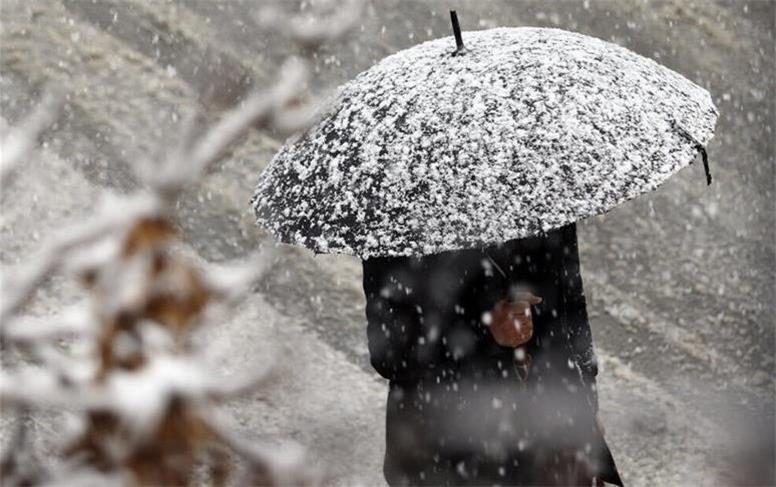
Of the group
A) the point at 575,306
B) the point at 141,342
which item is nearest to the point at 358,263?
the point at 575,306

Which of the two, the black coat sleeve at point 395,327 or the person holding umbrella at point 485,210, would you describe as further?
the black coat sleeve at point 395,327

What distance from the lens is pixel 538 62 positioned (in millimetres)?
2447

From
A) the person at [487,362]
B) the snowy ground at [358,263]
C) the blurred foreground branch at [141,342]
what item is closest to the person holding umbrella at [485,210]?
the person at [487,362]

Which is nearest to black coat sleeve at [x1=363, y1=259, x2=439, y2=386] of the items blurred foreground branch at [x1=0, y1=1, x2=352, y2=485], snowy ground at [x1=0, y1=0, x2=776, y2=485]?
blurred foreground branch at [x1=0, y1=1, x2=352, y2=485]

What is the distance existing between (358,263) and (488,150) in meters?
5.01

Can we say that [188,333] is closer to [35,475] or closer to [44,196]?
[35,475]

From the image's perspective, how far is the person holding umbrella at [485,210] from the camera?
2.23 m

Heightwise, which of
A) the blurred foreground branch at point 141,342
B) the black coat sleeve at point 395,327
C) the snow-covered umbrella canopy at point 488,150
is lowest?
the blurred foreground branch at point 141,342

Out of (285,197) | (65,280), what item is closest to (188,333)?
(285,197)

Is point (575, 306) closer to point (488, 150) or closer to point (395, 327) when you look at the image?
point (395, 327)

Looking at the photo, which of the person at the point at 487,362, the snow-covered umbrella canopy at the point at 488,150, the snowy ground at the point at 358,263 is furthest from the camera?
the snowy ground at the point at 358,263

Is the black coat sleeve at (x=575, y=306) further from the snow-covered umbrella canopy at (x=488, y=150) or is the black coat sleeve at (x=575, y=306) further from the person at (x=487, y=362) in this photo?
the snow-covered umbrella canopy at (x=488, y=150)

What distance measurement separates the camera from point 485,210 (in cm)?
221

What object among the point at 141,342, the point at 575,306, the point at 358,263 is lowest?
the point at 141,342
